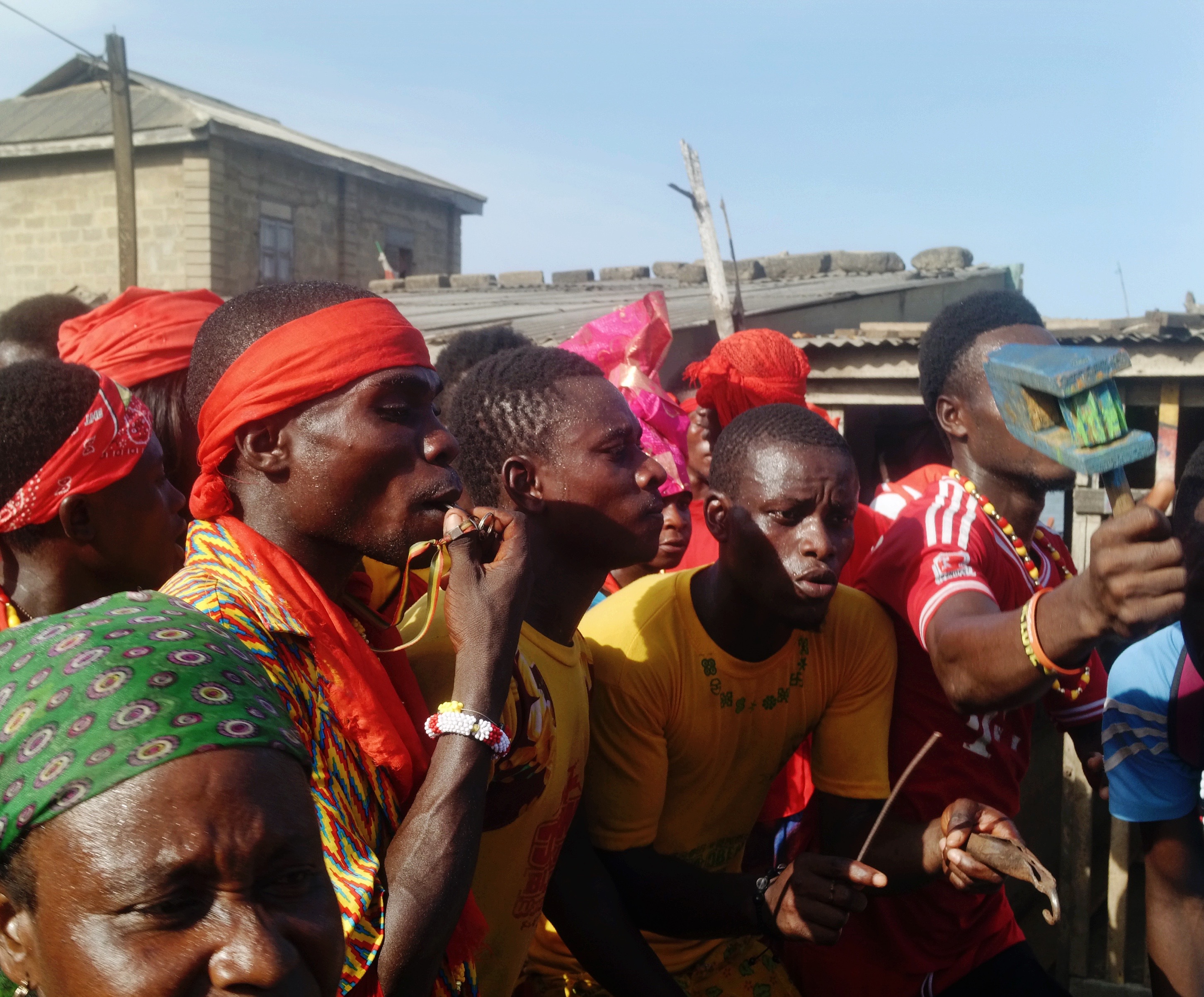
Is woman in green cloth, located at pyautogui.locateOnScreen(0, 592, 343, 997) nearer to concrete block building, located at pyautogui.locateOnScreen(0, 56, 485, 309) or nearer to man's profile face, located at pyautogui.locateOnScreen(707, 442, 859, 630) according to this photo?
man's profile face, located at pyautogui.locateOnScreen(707, 442, 859, 630)

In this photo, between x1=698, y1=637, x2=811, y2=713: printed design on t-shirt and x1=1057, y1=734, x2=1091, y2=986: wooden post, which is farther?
x1=1057, y1=734, x2=1091, y2=986: wooden post

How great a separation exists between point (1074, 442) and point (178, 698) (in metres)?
1.65

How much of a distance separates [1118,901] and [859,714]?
2811mm

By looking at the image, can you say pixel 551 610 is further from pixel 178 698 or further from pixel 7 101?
pixel 7 101

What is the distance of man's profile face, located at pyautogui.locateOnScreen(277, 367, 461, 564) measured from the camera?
6.22 feet

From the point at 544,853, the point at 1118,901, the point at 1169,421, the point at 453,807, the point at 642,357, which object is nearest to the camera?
the point at 453,807

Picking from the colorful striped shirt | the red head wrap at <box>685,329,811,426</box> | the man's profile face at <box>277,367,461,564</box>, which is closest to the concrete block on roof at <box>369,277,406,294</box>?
the red head wrap at <box>685,329,811,426</box>

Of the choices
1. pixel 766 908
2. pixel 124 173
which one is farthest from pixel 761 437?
pixel 124 173

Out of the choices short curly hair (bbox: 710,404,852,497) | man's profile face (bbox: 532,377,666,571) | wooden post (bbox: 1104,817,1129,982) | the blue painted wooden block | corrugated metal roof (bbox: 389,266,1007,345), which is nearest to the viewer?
the blue painted wooden block

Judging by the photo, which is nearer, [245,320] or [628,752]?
[245,320]

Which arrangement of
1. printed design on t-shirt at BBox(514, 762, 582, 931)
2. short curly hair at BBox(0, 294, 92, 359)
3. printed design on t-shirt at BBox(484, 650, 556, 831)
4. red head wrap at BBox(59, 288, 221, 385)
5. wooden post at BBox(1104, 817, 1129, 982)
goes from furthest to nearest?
wooden post at BBox(1104, 817, 1129, 982), short curly hair at BBox(0, 294, 92, 359), red head wrap at BBox(59, 288, 221, 385), printed design on t-shirt at BBox(514, 762, 582, 931), printed design on t-shirt at BBox(484, 650, 556, 831)

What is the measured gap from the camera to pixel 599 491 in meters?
2.55

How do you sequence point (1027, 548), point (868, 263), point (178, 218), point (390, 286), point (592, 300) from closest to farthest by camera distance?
point (1027, 548)
point (592, 300)
point (868, 263)
point (390, 286)
point (178, 218)

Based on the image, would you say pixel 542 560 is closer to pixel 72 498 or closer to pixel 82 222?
pixel 72 498
